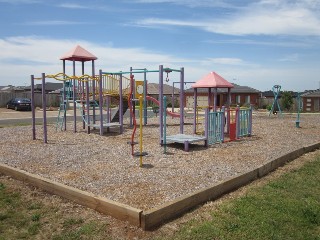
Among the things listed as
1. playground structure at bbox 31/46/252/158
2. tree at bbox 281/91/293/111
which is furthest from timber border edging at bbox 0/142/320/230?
tree at bbox 281/91/293/111

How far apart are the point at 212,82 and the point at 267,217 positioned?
7600 mm

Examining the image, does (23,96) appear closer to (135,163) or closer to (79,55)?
(79,55)

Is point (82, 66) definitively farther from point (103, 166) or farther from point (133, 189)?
point (133, 189)

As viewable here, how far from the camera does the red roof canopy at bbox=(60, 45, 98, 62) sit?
14.7 m

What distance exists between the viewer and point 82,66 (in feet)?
49.5

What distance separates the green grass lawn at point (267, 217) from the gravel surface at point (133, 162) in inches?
31.8

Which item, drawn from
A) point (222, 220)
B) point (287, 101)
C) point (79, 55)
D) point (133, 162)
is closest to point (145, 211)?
point (222, 220)

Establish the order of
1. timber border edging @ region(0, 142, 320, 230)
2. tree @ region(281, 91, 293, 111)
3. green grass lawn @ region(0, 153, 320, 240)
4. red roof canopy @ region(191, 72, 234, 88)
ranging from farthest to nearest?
tree @ region(281, 91, 293, 111), red roof canopy @ region(191, 72, 234, 88), timber border edging @ region(0, 142, 320, 230), green grass lawn @ region(0, 153, 320, 240)

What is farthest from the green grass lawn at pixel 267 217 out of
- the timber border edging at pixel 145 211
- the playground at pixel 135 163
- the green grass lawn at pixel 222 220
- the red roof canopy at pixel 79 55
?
the red roof canopy at pixel 79 55

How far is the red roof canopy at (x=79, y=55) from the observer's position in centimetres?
1468

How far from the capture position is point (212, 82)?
12.0m

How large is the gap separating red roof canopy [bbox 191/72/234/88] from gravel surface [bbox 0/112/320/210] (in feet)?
6.76

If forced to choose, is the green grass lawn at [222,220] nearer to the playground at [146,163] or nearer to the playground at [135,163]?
the playground at [146,163]

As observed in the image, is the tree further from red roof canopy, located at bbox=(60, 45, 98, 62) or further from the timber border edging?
the timber border edging
